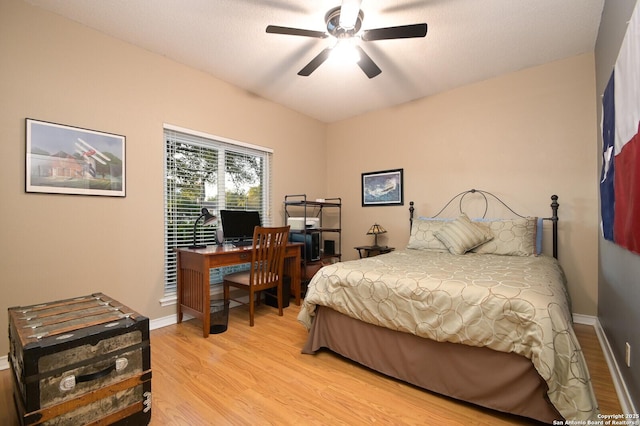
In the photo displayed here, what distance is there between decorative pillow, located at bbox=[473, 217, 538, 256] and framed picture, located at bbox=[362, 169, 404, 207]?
1310 mm

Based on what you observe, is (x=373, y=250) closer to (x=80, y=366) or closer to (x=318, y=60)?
(x=318, y=60)

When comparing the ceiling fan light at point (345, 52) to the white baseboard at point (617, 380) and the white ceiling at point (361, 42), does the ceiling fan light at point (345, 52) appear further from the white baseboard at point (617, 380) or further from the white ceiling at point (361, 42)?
the white baseboard at point (617, 380)

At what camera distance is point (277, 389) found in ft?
5.85

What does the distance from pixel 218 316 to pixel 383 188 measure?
107 inches

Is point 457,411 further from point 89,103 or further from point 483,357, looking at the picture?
point 89,103

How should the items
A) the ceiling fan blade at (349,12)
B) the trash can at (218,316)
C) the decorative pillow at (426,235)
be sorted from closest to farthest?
the ceiling fan blade at (349,12), the trash can at (218,316), the decorative pillow at (426,235)

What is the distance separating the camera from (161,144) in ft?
9.32

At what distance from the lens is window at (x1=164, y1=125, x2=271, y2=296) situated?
9.77ft

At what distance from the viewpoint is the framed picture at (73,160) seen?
83.8 inches

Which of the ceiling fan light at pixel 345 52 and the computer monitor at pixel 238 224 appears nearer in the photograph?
the ceiling fan light at pixel 345 52

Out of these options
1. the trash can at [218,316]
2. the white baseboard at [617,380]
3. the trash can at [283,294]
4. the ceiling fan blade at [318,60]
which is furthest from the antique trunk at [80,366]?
the white baseboard at [617,380]

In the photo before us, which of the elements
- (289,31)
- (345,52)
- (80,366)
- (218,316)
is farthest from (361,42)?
(218,316)

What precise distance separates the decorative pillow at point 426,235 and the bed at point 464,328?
0.62 metres

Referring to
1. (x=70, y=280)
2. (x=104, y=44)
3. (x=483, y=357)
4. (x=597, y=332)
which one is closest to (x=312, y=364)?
(x=483, y=357)
